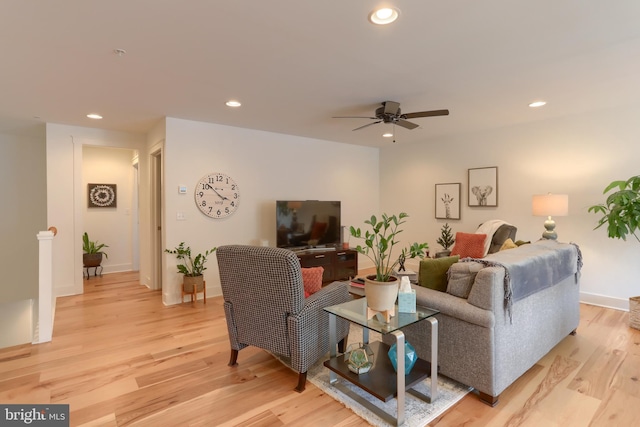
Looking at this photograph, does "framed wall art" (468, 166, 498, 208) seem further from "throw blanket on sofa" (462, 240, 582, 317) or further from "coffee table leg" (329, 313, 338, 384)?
"coffee table leg" (329, 313, 338, 384)

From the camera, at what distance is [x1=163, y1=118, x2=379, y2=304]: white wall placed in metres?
4.19

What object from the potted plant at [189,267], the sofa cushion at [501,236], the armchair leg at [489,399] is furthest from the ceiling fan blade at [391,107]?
the potted plant at [189,267]

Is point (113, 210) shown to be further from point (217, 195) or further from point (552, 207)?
point (552, 207)

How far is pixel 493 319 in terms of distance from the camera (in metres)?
1.96

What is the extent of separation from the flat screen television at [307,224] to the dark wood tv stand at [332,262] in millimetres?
205

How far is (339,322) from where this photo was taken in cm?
252

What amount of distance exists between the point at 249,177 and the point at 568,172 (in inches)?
172

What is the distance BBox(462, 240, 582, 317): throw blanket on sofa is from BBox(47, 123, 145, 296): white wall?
17.0ft

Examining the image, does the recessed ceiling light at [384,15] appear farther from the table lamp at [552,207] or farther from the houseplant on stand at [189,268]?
the houseplant on stand at [189,268]

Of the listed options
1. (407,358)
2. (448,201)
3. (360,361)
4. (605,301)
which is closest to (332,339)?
(360,361)

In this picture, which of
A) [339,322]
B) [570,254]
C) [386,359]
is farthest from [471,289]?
[570,254]

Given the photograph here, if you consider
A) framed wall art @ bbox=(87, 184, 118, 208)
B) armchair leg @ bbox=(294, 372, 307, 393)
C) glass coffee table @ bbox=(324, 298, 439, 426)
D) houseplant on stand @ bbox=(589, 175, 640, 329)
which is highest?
framed wall art @ bbox=(87, 184, 118, 208)

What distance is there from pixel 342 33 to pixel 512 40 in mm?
1195

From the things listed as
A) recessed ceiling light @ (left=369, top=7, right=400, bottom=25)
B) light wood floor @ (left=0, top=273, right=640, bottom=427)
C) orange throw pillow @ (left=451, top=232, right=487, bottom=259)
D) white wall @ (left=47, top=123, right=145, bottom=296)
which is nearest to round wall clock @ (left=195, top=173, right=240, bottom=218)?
light wood floor @ (left=0, top=273, right=640, bottom=427)
